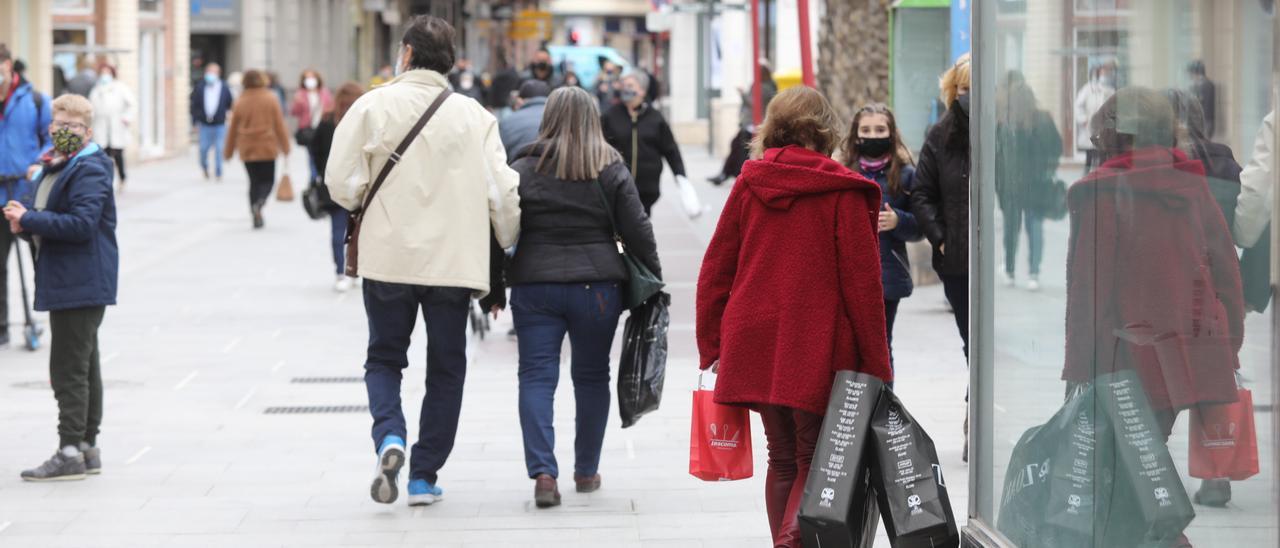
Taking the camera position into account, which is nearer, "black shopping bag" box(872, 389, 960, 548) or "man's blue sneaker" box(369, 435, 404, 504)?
"black shopping bag" box(872, 389, 960, 548)

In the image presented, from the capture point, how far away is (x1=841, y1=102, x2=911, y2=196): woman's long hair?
7.54m

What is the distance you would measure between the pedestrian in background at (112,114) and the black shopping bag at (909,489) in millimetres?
18365

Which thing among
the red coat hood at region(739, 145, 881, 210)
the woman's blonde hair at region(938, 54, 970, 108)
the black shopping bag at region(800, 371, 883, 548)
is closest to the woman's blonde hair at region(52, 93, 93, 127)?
the red coat hood at region(739, 145, 881, 210)

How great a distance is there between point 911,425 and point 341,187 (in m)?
2.36

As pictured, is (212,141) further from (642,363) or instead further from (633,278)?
(642,363)

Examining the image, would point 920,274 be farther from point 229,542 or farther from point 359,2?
point 359,2

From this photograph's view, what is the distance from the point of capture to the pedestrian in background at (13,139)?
10859 mm

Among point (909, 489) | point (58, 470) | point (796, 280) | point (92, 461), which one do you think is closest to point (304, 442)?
point (92, 461)

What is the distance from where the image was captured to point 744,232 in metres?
5.24

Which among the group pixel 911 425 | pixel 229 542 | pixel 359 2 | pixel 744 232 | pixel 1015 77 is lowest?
pixel 229 542

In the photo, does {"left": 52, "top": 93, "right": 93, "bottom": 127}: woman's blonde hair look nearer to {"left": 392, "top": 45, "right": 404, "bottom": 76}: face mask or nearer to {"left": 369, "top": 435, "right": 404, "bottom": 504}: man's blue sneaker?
{"left": 392, "top": 45, "right": 404, "bottom": 76}: face mask

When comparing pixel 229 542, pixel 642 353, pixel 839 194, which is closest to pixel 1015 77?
pixel 839 194

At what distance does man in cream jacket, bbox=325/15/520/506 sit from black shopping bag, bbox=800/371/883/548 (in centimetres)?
185

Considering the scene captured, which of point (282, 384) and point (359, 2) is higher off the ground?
Answer: point (359, 2)
